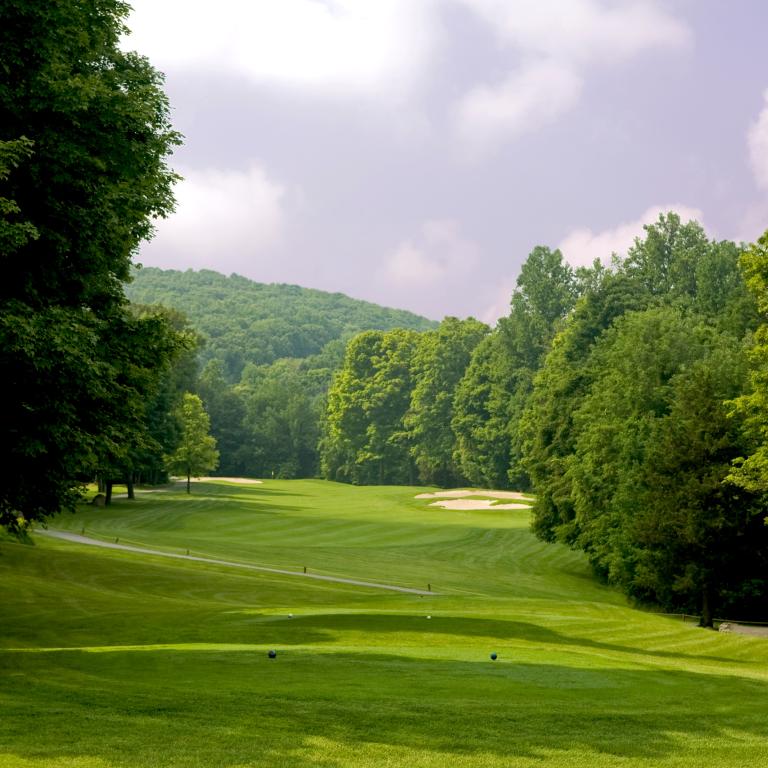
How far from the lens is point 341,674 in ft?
53.6

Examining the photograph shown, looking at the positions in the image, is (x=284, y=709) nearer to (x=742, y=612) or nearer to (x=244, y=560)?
(x=742, y=612)

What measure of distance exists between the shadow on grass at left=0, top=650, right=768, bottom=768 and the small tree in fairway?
66.1 metres

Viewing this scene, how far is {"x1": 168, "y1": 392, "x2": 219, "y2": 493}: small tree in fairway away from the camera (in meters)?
83.1

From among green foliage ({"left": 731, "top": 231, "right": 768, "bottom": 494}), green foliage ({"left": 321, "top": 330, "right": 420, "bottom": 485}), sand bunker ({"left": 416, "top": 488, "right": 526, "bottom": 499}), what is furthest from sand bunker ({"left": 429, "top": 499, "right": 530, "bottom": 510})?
green foliage ({"left": 731, "top": 231, "right": 768, "bottom": 494})

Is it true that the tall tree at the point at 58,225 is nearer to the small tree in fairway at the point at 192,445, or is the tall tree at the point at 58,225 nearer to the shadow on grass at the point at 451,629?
the shadow on grass at the point at 451,629

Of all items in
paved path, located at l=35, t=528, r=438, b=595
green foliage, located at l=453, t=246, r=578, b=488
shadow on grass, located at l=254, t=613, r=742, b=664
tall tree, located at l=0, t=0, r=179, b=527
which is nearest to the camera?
tall tree, located at l=0, t=0, r=179, b=527

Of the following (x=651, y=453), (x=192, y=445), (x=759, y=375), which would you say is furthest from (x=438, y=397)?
(x=759, y=375)

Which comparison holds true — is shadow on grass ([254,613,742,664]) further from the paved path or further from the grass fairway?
the paved path

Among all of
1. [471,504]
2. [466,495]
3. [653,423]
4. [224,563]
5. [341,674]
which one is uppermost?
[653,423]

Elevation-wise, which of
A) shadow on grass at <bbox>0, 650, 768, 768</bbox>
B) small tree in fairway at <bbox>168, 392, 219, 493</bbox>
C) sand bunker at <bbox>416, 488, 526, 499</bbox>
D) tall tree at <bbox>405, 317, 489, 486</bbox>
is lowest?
shadow on grass at <bbox>0, 650, 768, 768</bbox>

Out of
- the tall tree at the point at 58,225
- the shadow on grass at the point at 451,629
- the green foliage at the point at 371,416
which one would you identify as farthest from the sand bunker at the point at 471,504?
the tall tree at the point at 58,225

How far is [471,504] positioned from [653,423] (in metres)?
38.8

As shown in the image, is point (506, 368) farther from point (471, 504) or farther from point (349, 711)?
point (349, 711)

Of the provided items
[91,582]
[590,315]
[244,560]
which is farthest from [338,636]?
[590,315]
